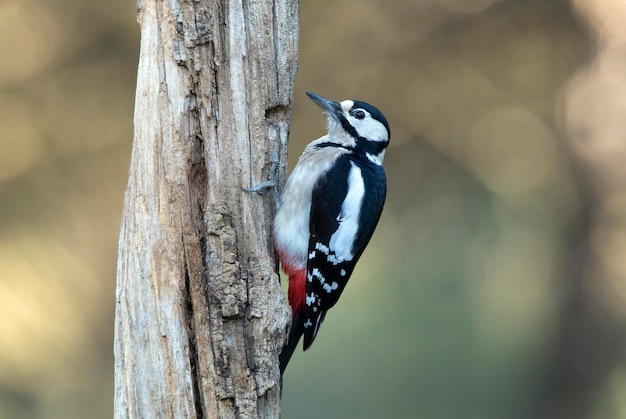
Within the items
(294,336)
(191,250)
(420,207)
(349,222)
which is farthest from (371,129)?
(420,207)

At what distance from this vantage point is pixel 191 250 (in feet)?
7.29

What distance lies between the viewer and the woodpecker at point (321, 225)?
2.72 metres

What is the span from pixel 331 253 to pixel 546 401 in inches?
118

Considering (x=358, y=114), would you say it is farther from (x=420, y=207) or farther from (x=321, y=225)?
(x=420, y=207)

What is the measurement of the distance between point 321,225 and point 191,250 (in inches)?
29.4

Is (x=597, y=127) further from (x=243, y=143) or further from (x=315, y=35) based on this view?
(x=243, y=143)

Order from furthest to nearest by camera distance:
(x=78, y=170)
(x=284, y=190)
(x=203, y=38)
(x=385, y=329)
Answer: (x=385, y=329) < (x=78, y=170) < (x=284, y=190) < (x=203, y=38)

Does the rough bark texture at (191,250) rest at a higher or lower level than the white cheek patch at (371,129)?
lower

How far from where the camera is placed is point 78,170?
4.79m

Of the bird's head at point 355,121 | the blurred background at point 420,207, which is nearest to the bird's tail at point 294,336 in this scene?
the bird's head at point 355,121

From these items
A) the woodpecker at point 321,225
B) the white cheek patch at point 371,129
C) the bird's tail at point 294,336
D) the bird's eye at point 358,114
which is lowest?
the bird's tail at point 294,336

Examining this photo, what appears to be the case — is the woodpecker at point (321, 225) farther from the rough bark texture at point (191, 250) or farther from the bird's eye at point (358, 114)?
the rough bark texture at point (191, 250)

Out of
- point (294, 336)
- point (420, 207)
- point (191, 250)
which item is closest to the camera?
point (191, 250)

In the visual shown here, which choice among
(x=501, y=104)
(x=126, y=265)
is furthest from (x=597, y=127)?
(x=126, y=265)
